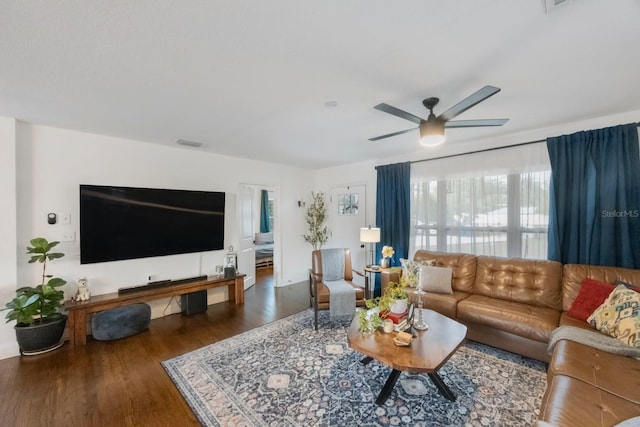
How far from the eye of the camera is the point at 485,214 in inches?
144

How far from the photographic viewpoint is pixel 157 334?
3.21m

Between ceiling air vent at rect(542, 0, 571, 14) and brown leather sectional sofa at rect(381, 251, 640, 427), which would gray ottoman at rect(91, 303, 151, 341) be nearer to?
brown leather sectional sofa at rect(381, 251, 640, 427)

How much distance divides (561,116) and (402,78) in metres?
2.10

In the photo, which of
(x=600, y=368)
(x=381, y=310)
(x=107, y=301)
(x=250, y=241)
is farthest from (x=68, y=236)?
(x=600, y=368)

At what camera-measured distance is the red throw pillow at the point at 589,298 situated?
2412 mm

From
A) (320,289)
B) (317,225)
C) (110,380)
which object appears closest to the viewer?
(110,380)

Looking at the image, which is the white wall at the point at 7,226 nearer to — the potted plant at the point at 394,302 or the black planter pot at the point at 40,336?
the black planter pot at the point at 40,336

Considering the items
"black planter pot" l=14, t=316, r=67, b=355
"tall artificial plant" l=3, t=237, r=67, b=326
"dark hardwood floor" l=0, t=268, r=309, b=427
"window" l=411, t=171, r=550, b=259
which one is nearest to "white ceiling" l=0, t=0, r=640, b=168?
"window" l=411, t=171, r=550, b=259

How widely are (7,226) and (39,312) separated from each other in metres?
0.92

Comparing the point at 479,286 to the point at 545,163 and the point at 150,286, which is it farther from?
the point at 150,286

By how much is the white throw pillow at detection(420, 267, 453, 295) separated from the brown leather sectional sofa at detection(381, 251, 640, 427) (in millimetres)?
77

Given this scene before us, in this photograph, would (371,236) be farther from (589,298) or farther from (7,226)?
(7,226)

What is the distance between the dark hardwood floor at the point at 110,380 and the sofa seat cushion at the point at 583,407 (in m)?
2.17

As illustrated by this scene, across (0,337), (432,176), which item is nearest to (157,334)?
(0,337)
